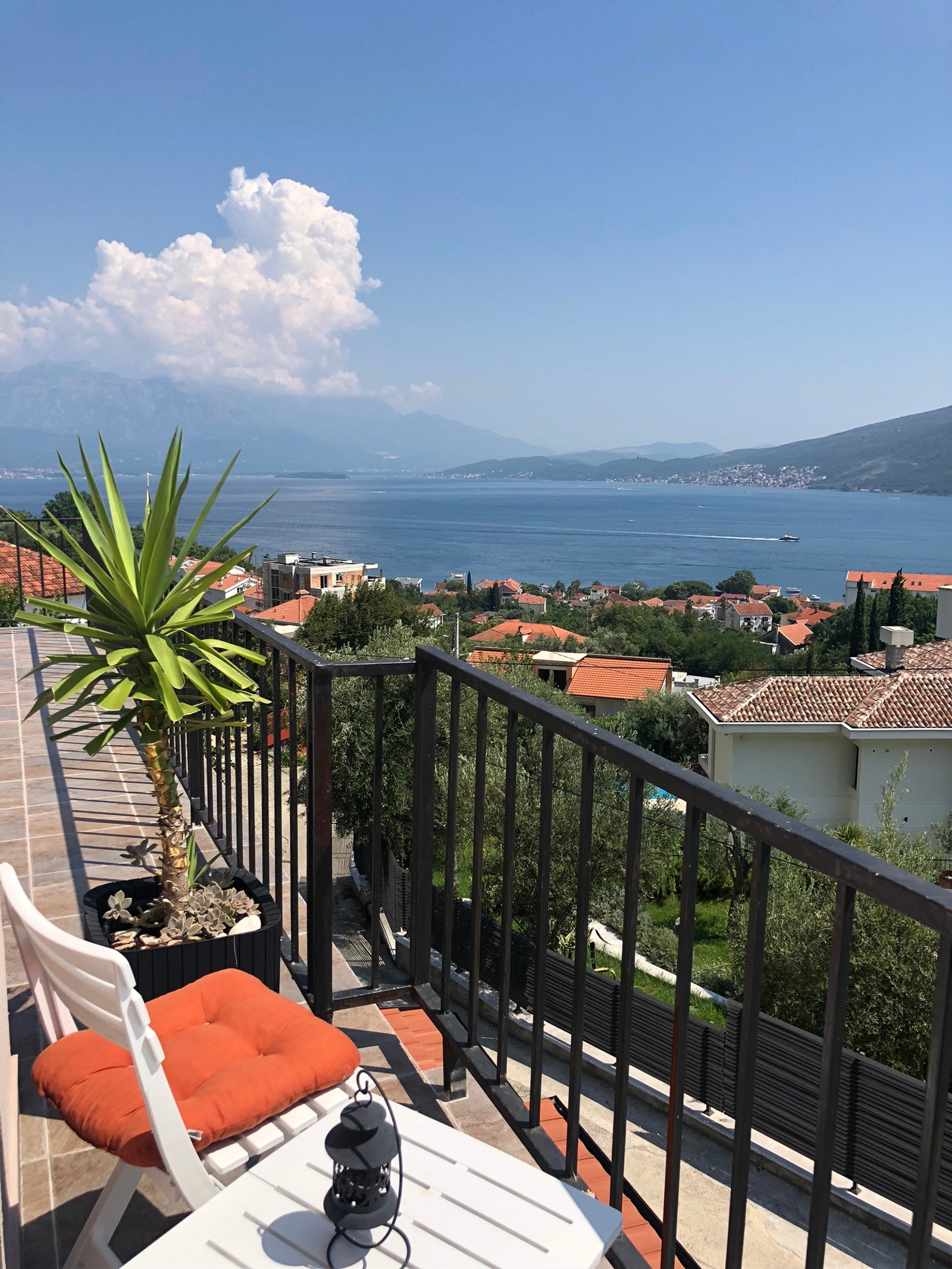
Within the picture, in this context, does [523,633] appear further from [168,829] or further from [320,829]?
[320,829]

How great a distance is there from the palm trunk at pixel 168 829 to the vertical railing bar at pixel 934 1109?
1848 mm

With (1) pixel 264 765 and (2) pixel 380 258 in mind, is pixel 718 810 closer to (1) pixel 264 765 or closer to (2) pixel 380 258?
(1) pixel 264 765

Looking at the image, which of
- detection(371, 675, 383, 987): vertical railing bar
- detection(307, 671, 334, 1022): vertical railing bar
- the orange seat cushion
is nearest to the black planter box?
detection(307, 671, 334, 1022): vertical railing bar

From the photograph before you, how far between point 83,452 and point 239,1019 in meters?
1.50

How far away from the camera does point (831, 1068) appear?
959 mm

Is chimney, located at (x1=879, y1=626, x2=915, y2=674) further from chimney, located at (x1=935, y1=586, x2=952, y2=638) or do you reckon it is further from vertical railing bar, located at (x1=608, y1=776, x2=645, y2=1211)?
vertical railing bar, located at (x1=608, y1=776, x2=645, y2=1211)

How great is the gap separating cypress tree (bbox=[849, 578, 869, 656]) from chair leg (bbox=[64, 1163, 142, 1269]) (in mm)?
45701

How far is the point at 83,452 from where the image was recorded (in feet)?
7.64

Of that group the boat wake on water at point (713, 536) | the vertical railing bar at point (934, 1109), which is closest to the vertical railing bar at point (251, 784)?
the vertical railing bar at point (934, 1109)

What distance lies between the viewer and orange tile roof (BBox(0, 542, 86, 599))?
371 inches

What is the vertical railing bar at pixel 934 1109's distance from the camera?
765 millimetres

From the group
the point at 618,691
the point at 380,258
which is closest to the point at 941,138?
the point at 380,258

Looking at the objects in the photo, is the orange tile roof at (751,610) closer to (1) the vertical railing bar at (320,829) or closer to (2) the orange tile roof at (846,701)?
(2) the orange tile roof at (846,701)

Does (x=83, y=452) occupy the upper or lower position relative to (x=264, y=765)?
upper
